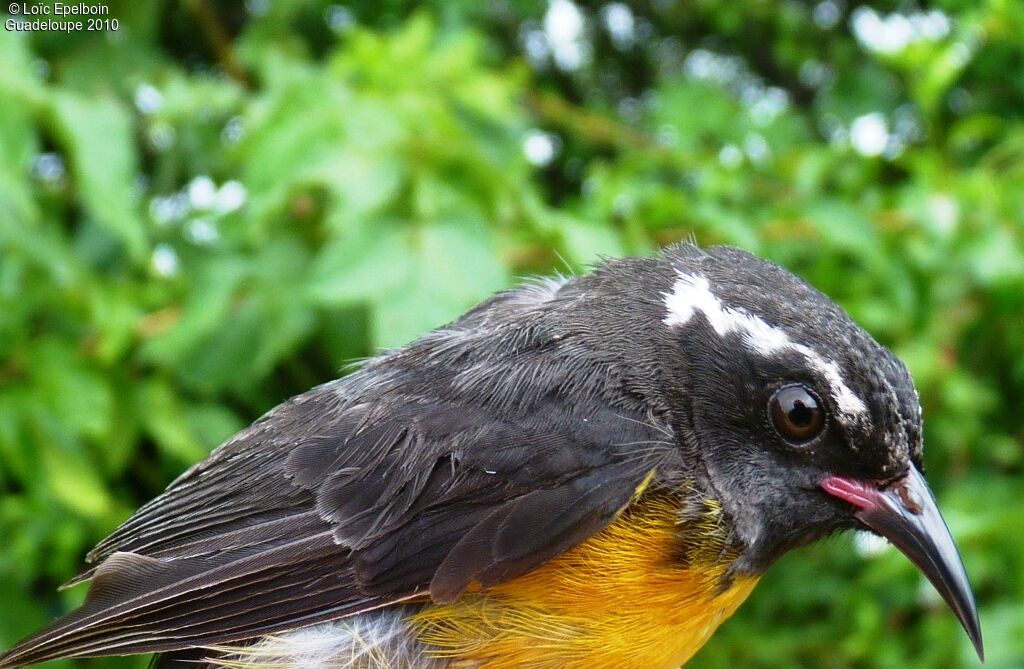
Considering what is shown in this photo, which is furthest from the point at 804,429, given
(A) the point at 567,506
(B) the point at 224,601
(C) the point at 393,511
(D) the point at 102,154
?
(D) the point at 102,154

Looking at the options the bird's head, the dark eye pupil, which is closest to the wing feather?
the bird's head

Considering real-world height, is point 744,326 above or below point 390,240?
below

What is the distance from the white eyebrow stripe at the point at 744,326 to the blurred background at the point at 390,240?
0.56 meters

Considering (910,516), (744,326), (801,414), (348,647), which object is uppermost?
(744,326)

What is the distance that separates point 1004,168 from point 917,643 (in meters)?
1.84

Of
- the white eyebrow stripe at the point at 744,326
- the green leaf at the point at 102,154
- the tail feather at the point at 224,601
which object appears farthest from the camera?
the green leaf at the point at 102,154

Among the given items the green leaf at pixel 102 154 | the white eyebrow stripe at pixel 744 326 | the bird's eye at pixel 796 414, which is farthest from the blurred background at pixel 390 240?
the bird's eye at pixel 796 414

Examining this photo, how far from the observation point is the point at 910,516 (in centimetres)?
211

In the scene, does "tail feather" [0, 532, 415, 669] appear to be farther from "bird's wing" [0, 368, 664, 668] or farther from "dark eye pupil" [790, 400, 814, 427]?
"dark eye pupil" [790, 400, 814, 427]

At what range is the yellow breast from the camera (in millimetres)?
2082

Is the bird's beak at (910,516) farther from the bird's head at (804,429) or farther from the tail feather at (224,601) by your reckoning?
the tail feather at (224,601)

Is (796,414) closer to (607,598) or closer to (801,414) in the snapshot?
(801,414)

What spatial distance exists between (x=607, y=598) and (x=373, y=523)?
50cm

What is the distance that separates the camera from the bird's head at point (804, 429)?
2045mm
